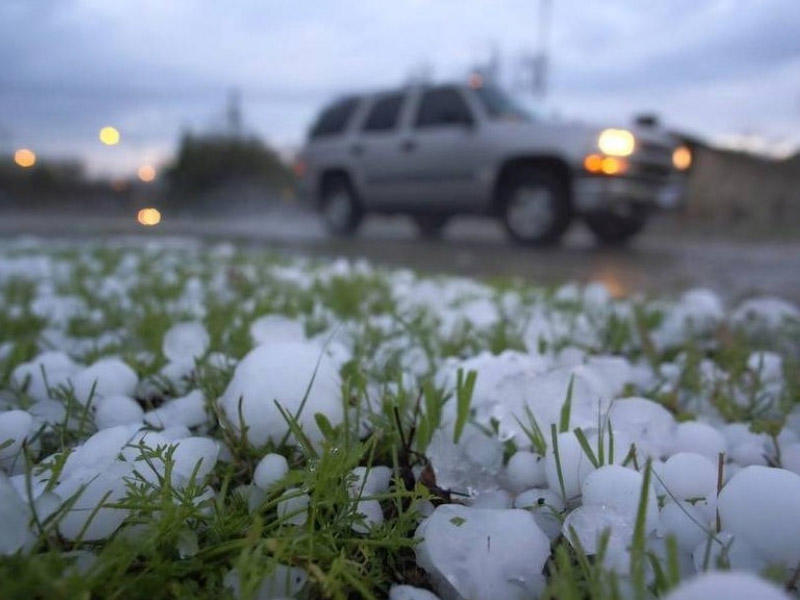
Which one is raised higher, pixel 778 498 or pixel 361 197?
pixel 361 197

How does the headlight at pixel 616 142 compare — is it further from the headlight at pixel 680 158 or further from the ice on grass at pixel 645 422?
the ice on grass at pixel 645 422

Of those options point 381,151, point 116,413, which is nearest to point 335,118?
point 381,151

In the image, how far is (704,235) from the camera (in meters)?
9.26

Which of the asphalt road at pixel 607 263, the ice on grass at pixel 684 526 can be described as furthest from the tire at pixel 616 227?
the ice on grass at pixel 684 526

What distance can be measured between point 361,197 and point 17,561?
6866mm

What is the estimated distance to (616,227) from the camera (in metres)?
6.26

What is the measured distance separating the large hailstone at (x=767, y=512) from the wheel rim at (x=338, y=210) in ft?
23.1

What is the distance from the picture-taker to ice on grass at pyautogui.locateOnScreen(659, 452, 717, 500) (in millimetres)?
706

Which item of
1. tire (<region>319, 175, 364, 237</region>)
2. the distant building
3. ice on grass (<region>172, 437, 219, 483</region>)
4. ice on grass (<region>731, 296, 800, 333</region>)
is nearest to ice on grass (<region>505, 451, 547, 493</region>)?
ice on grass (<region>172, 437, 219, 483</region>)

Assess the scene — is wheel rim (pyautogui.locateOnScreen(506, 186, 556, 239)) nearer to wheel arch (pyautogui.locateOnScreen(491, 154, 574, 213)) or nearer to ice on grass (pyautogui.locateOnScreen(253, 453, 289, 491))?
wheel arch (pyautogui.locateOnScreen(491, 154, 574, 213))

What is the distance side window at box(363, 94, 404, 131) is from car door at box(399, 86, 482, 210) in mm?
314

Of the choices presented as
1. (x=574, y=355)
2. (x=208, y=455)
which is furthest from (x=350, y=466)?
(x=574, y=355)

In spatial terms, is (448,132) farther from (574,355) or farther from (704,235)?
(574,355)

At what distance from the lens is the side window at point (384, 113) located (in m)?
7.05
